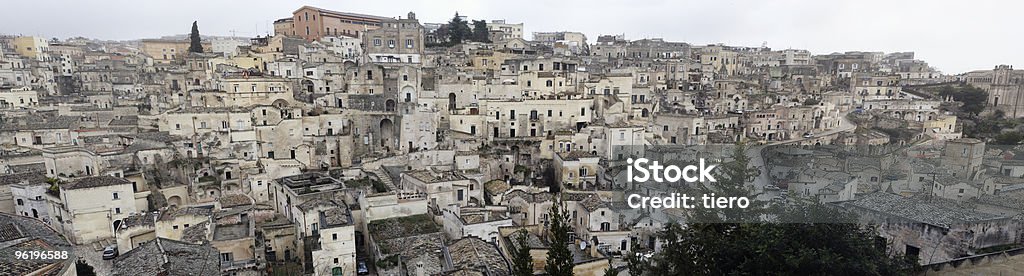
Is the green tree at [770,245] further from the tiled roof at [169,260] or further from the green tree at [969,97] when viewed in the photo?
the green tree at [969,97]

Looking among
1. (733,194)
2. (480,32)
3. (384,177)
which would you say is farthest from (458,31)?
(733,194)

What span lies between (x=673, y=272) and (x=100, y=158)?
20.5 meters

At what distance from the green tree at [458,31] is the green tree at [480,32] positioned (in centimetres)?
60

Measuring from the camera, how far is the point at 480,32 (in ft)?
171

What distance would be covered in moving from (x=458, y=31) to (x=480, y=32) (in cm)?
211

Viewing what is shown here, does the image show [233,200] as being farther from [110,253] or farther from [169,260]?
[169,260]

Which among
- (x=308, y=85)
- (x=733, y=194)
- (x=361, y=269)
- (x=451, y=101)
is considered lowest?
(x=361, y=269)

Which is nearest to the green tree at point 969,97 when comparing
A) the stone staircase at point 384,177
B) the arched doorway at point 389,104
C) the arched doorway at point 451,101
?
the arched doorway at point 451,101

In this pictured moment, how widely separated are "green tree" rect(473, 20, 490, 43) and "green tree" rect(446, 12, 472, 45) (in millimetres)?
601

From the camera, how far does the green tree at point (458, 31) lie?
50069mm

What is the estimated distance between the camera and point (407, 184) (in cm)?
2202

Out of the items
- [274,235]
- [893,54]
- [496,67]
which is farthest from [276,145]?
[893,54]

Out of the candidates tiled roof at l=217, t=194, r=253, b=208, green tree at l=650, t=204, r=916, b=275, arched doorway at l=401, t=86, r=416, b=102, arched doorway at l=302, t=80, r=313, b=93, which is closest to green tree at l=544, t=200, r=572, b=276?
green tree at l=650, t=204, r=916, b=275

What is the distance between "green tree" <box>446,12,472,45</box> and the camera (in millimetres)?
50069
